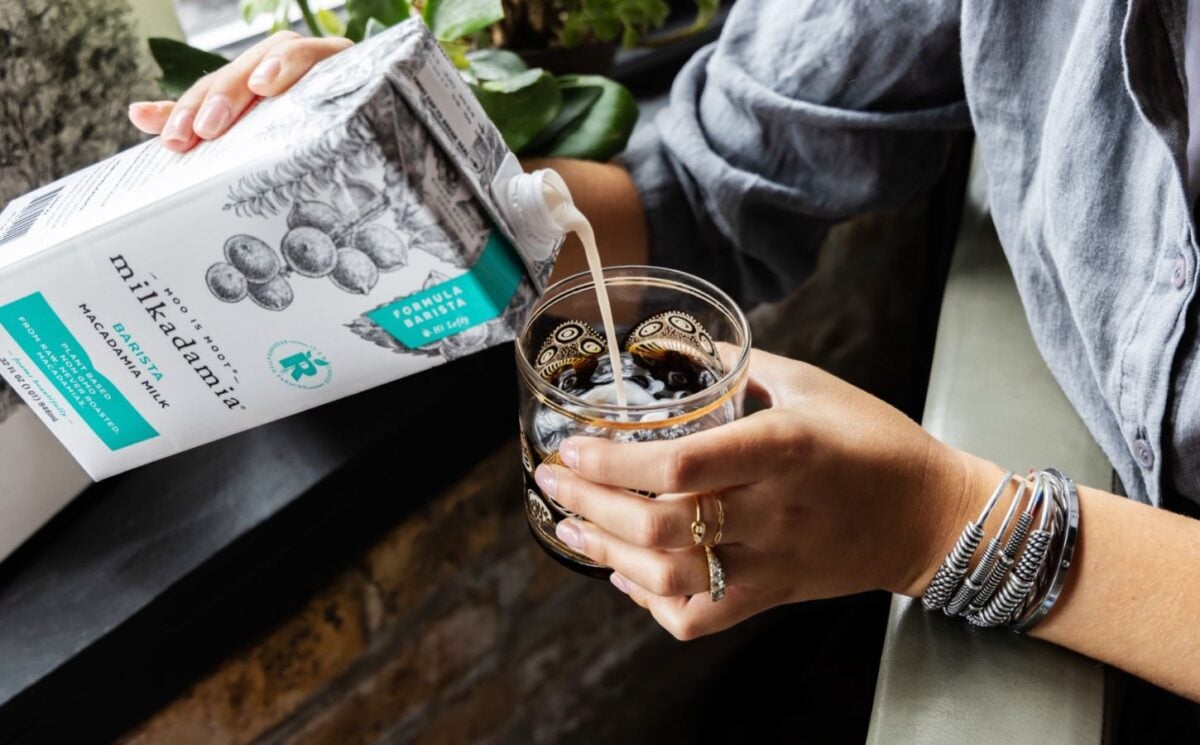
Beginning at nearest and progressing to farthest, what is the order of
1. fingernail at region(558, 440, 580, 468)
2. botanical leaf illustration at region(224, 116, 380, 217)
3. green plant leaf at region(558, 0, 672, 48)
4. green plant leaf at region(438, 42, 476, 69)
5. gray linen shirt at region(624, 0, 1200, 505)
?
botanical leaf illustration at region(224, 116, 380, 217) → fingernail at region(558, 440, 580, 468) → gray linen shirt at region(624, 0, 1200, 505) → green plant leaf at region(438, 42, 476, 69) → green plant leaf at region(558, 0, 672, 48)

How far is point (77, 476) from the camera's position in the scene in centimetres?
66

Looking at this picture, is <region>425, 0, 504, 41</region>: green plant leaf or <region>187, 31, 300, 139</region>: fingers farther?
<region>425, 0, 504, 41</region>: green plant leaf

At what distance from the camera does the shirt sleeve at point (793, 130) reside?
725mm

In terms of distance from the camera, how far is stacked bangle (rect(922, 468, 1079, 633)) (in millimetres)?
548

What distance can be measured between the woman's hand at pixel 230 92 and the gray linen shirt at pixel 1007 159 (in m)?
0.34

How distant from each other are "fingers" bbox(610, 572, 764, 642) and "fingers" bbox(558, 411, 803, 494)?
81 millimetres

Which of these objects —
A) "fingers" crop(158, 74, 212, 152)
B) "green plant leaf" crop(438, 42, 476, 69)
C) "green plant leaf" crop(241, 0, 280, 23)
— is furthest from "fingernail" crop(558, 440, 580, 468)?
"green plant leaf" crop(241, 0, 280, 23)

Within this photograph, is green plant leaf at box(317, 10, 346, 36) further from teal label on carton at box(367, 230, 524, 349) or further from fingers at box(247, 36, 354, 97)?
teal label on carton at box(367, 230, 524, 349)

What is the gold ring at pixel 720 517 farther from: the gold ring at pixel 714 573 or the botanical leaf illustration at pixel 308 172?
the botanical leaf illustration at pixel 308 172

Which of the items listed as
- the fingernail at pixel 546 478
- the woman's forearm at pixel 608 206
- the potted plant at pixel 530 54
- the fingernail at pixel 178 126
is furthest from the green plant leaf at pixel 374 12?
the fingernail at pixel 546 478

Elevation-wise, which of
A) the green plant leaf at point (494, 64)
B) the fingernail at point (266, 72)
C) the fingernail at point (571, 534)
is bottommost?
the fingernail at point (571, 534)

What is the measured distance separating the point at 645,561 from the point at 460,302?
18 centimetres

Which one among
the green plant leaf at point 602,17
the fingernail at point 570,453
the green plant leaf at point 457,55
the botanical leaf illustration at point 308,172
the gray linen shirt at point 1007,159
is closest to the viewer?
the botanical leaf illustration at point 308,172

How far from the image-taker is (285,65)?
0.47 metres
